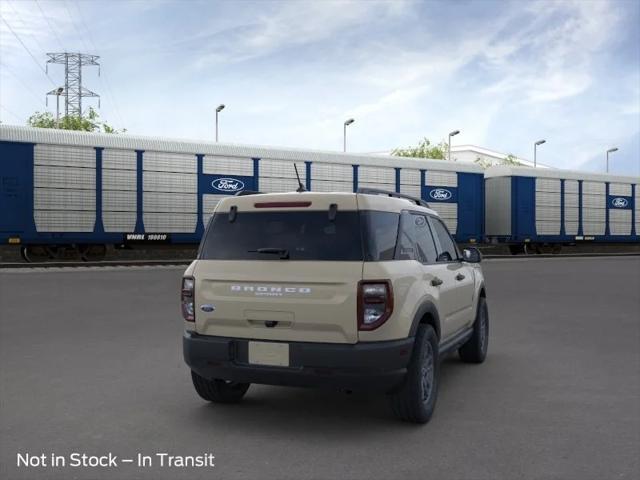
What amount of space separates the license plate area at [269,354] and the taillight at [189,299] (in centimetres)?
57

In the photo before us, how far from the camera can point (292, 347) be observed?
448 centimetres

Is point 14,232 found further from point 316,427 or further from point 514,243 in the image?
point 514,243

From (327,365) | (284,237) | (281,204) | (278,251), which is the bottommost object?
(327,365)

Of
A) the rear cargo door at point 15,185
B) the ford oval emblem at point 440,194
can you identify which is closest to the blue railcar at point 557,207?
the ford oval emblem at point 440,194

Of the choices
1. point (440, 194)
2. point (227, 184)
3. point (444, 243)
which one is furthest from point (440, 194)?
point (444, 243)

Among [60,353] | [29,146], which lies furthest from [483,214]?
[60,353]

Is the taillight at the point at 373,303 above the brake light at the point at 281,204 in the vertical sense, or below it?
below

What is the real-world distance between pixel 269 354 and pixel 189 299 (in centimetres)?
82

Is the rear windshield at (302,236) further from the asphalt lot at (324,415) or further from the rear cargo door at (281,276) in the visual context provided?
the asphalt lot at (324,415)

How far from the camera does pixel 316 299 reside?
445 cm

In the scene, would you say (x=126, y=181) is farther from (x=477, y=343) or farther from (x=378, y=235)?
(x=378, y=235)

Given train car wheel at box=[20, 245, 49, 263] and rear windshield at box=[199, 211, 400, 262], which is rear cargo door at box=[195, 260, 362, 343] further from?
train car wheel at box=[20, 245, 49, 263]

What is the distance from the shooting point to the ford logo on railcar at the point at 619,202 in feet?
114

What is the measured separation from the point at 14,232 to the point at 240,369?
60.8ft
